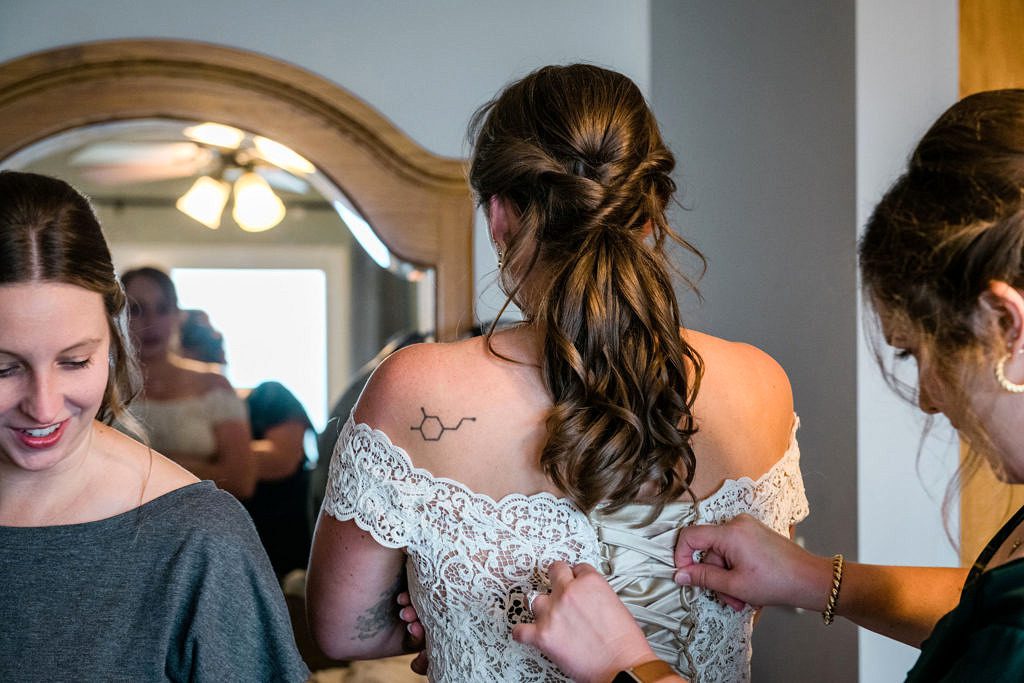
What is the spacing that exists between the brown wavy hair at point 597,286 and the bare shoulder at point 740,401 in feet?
0.12

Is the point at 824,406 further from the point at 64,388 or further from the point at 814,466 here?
the point at 64,388

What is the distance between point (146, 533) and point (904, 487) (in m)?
1.27

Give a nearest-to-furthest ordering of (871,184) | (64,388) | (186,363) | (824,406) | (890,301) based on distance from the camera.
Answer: (890,301)
(64,388)
(871,184)
(824,406)
(186,363)

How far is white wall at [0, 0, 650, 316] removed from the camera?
2.36m

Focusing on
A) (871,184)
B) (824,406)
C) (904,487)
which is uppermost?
(871,184)

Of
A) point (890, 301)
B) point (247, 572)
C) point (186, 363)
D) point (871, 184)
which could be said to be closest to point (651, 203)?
point (890, 301)

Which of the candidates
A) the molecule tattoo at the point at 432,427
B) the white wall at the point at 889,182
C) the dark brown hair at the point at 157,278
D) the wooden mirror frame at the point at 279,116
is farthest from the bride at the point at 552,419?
the dark brown hair at the point at 157,278

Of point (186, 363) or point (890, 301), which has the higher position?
point (890, 301)

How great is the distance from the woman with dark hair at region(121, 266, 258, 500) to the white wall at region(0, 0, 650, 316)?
2.04 ft

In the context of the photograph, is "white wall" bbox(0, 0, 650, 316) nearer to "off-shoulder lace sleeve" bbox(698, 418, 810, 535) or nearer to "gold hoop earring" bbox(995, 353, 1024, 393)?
"off-shoulder lace sleeve" bbox(698, 418, 810, 535)

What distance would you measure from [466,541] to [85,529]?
44 centimetres

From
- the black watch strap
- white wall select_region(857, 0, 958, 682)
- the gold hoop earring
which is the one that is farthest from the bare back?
white wall select_region(857, 0, 958, 682)

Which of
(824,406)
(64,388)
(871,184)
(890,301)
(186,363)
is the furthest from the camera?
(186,363)

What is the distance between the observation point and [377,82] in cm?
248
